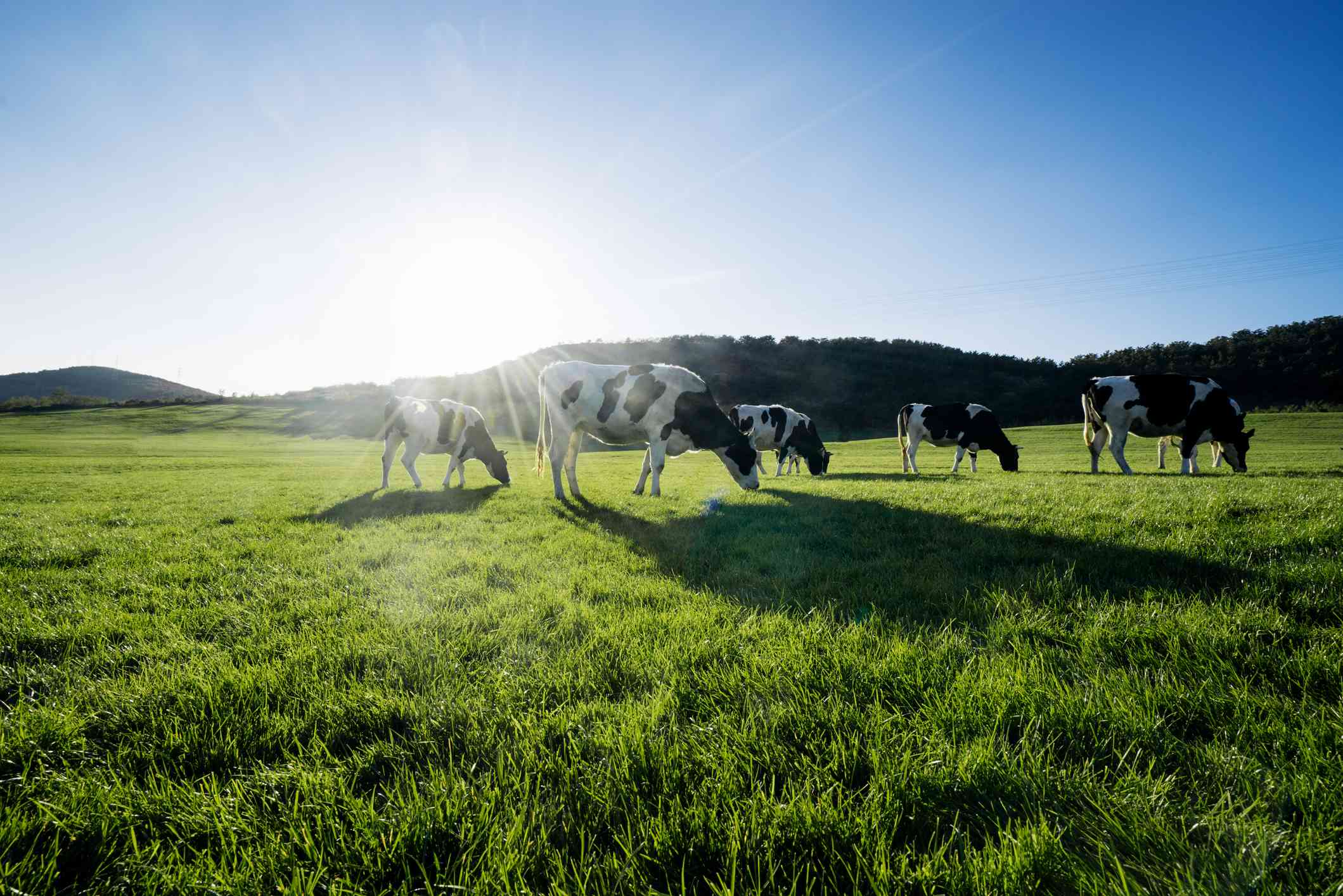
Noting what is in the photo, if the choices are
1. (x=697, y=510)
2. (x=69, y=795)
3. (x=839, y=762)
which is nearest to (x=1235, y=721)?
(x=839, y=762)

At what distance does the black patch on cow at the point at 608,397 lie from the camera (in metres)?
10.5

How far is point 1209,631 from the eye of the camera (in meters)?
2.68

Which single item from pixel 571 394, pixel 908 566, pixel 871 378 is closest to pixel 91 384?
pixel 871 378

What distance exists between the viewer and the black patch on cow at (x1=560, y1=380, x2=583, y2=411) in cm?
1075

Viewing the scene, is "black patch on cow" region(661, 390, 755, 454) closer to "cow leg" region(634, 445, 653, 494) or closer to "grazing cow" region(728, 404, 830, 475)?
"cow leg" region(634, 445, 653, 494)

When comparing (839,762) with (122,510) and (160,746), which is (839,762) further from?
(122,510)

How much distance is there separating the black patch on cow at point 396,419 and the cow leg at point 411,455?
10.4 inches

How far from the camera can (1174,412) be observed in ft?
47.8

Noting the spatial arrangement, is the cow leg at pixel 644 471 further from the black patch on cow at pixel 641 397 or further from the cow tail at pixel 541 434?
the cow tail at pixel 541 434

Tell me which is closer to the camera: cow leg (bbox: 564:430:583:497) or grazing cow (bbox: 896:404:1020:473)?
cow leg (bbox: 564:430:583:497)

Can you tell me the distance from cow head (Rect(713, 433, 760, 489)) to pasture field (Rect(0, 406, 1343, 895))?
5651 millimetres

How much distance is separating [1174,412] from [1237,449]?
2544mm

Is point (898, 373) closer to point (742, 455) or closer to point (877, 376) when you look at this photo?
point (877, 376)

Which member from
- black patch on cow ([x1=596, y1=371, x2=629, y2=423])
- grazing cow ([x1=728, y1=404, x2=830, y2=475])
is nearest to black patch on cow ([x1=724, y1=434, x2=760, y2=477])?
black patch on cow ([x1=596, y1=371, x2=629, y2=423])
